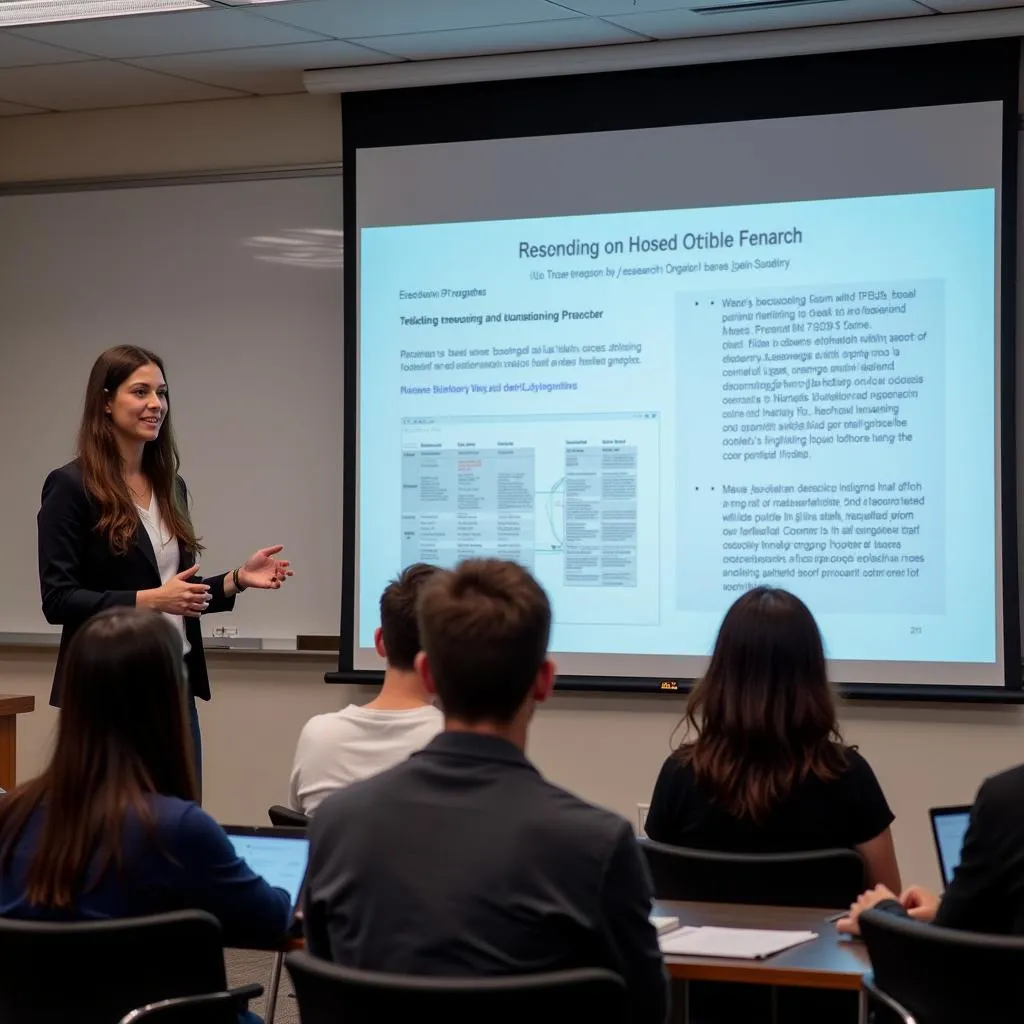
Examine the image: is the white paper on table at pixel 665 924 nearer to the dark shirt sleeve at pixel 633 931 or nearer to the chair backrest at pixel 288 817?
the dark shirt sleeve at pixel 633 931

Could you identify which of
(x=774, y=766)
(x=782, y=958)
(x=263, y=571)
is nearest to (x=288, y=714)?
(x=263, y=571)

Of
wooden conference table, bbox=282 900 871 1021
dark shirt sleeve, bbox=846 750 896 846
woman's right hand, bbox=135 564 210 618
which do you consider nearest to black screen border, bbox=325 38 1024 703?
woman's right hand, bbox=135 564 210 618

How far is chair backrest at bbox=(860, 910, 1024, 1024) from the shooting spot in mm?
1820

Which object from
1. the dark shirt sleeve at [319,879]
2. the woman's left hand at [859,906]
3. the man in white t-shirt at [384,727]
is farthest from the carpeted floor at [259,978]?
the dark shirt sleeve at [319,879]

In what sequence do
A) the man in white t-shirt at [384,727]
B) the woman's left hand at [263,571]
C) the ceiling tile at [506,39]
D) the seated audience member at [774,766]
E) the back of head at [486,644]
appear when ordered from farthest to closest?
1. the ceiling tile at [506,39]
2. the woman's left hand at [263,571]
3. the man in white t-shirt at [384,727]
4. the seated audience member at [774,766]
5. the back of head at [486,644]

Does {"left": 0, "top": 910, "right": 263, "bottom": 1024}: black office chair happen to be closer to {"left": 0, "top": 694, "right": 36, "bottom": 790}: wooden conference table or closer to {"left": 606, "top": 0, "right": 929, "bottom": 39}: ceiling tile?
{"left": 0, "top": 694, "right": 36, "bottom": 790}: wooden conference table

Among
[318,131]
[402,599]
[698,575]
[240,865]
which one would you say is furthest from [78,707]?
[318,131]

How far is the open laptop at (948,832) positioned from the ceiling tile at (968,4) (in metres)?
2.94

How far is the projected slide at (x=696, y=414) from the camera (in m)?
4.65

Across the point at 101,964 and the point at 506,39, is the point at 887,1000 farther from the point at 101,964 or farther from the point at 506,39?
the point at 506,39

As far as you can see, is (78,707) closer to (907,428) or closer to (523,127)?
(907,428)

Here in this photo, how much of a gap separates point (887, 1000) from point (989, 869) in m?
0.21

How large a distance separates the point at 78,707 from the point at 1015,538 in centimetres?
323

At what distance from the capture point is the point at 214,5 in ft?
15.0
